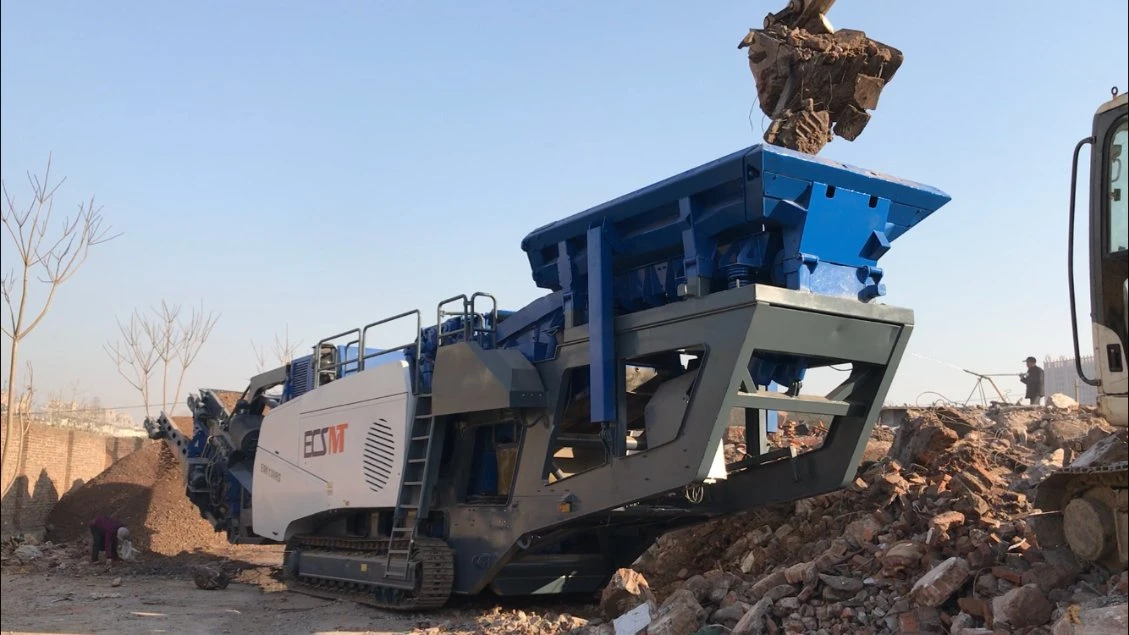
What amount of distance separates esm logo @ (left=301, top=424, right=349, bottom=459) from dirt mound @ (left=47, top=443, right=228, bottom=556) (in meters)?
6.85

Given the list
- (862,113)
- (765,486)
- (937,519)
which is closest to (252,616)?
(765,486)

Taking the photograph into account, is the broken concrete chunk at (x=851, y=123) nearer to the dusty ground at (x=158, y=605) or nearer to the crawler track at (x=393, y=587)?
the crawler track at (x=393, y=587)

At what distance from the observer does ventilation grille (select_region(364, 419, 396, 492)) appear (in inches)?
398

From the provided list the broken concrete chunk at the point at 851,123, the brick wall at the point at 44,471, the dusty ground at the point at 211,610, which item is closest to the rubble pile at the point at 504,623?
the dusty ground at the point at 211,610

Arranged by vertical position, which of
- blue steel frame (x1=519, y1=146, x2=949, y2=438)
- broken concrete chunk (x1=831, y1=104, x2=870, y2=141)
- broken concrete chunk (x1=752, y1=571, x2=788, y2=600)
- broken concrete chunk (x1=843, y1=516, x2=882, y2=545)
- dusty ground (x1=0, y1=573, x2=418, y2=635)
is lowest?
dusty ground (x1=0, y1=573, x2=418, y2=635)

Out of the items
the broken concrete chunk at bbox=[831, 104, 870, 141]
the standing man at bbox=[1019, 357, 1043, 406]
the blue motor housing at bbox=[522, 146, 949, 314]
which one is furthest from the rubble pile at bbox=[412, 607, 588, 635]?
the standing man at bbox=[1019, 357, 1043, 406]

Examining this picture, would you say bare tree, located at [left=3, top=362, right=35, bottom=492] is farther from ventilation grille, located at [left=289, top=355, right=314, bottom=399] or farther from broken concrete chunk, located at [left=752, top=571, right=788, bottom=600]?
broken concrete chunk, located at [left=752, top=571, right=788, bottom=600]

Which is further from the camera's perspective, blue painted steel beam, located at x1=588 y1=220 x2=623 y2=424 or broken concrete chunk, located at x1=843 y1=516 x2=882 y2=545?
blue painted steel beam, located at x1=588 y1=220 x2=623 y2=424

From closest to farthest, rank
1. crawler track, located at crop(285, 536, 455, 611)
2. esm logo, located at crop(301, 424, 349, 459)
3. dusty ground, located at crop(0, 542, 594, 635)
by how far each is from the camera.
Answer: dusty ground, located at crop(0, 542, 594, 635) < crawler track, located at crop(285, 536, 455, 611) < esm logo, located at crop(301, 424, 349, 459)

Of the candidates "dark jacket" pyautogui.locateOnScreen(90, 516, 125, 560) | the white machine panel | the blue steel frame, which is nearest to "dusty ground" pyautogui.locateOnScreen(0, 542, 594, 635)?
"dark jacket" pyautogui.locateOnScreen(90, 516, 125, 560)

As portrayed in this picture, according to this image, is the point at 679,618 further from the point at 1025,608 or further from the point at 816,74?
the point at 816,74

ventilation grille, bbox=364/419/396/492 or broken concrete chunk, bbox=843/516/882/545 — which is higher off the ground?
ventilation grille, bbox=364/419/396/492

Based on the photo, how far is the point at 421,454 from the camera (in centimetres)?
979

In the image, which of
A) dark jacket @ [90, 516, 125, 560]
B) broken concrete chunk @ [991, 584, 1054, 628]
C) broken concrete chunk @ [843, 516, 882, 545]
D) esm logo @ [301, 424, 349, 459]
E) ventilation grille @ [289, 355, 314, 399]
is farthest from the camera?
dark jacket @ [90, 516, 125, 560]
